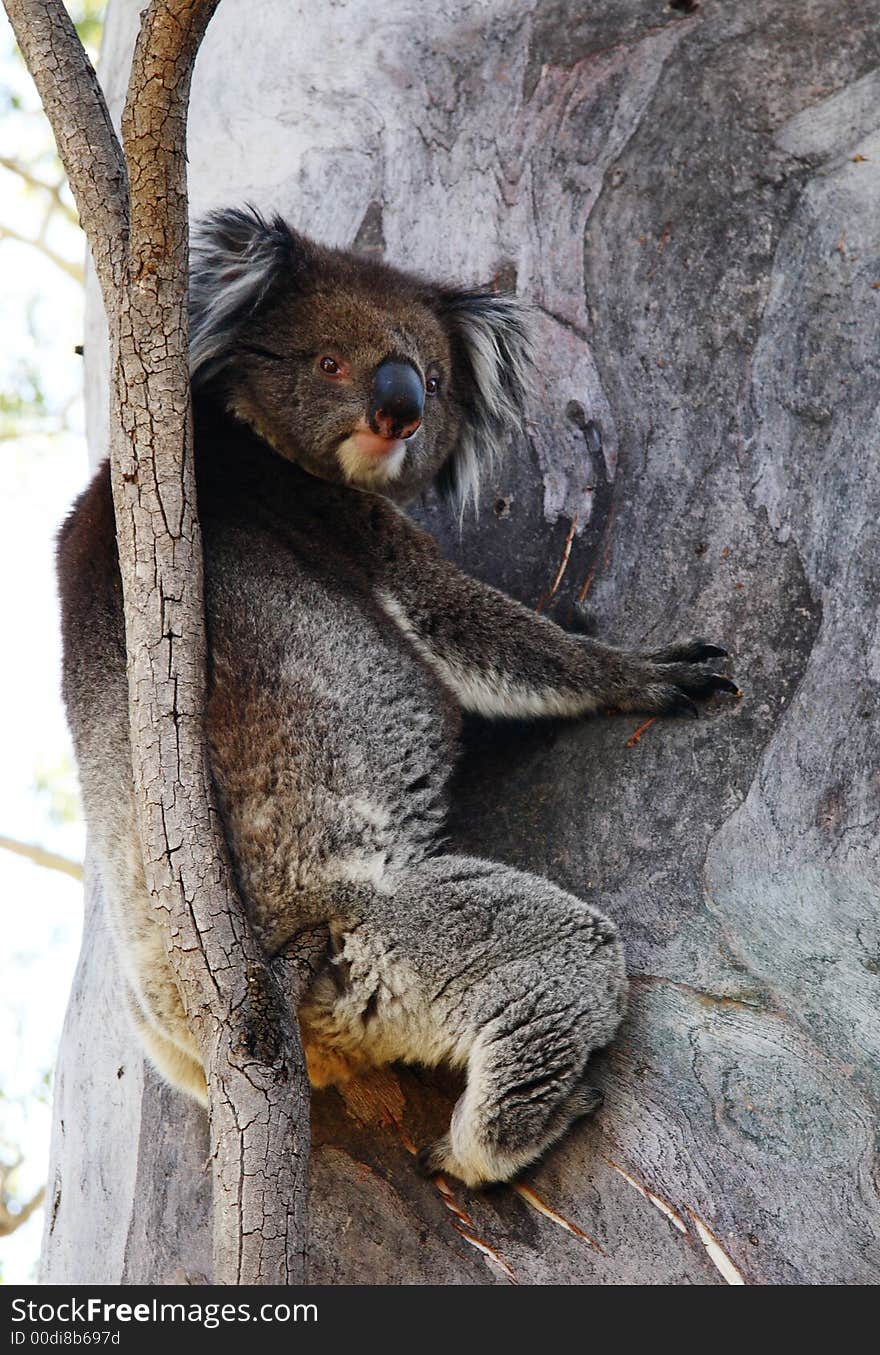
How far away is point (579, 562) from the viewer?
3570 mm

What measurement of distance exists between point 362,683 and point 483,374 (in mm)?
1248

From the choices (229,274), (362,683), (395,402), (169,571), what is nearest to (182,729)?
(169,571)

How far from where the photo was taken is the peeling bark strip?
2295mm

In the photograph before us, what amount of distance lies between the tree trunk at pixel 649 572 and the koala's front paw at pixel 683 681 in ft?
0.19

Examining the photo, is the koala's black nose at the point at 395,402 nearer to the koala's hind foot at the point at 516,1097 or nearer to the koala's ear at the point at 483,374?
the koala's ear at the point at 483,374

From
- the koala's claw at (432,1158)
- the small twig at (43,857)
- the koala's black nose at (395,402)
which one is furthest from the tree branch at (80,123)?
the small twig at (43,857)

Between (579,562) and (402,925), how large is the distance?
1.18 meters

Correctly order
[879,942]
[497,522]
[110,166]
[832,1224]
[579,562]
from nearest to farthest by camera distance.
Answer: [832,1224], [110,166], [879,942], [579,562], [497,522]

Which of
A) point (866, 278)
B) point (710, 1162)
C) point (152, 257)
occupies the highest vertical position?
point (866, 278)

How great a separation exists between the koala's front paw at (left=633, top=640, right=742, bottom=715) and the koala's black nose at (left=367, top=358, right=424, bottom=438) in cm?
89

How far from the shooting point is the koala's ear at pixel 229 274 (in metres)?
3.51

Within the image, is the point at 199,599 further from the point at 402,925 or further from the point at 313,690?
the point at 402,925

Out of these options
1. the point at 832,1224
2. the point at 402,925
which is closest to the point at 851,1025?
the point at 832,1224

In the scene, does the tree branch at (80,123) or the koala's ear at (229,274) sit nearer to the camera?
the tree branch at (80,123)
